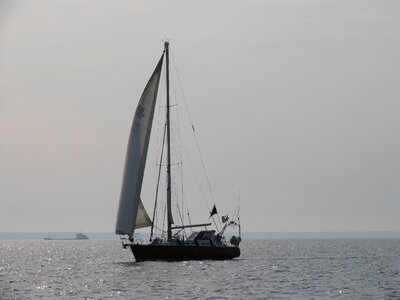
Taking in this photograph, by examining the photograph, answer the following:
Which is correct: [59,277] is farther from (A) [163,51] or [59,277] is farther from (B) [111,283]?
(A) [163,51]

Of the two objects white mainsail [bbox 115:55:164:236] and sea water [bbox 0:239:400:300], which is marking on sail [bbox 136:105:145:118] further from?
sea water [bbox 0:239:400:300]

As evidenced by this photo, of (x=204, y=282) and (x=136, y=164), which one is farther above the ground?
(x=136, y=164)

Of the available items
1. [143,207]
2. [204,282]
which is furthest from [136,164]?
[204,282]

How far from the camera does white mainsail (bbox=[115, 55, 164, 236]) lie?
3063 inches

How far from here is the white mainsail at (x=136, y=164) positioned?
77.8m

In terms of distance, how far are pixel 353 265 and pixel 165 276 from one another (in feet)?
88.2

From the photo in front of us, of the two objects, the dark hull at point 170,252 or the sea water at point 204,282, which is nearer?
the sea water at point 204,282

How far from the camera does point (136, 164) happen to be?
78188 millimetres

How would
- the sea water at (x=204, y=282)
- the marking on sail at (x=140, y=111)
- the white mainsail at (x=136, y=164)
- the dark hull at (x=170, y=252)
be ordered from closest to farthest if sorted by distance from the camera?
the sea water at (x=204, y=282) < the white mainsail at (x=136, y=164) < the dark hull at (x=170, y=252) < the marking on sail at (x=140, y=111)

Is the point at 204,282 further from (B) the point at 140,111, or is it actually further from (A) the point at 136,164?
(B) the point at 140,111

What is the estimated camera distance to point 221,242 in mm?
85062

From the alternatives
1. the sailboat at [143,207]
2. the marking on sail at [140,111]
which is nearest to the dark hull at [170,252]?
the sailboat at [143,207]

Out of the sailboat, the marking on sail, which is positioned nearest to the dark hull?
the sailboat

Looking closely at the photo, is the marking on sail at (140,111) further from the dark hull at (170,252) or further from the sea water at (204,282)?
the sea water at (204,282)
